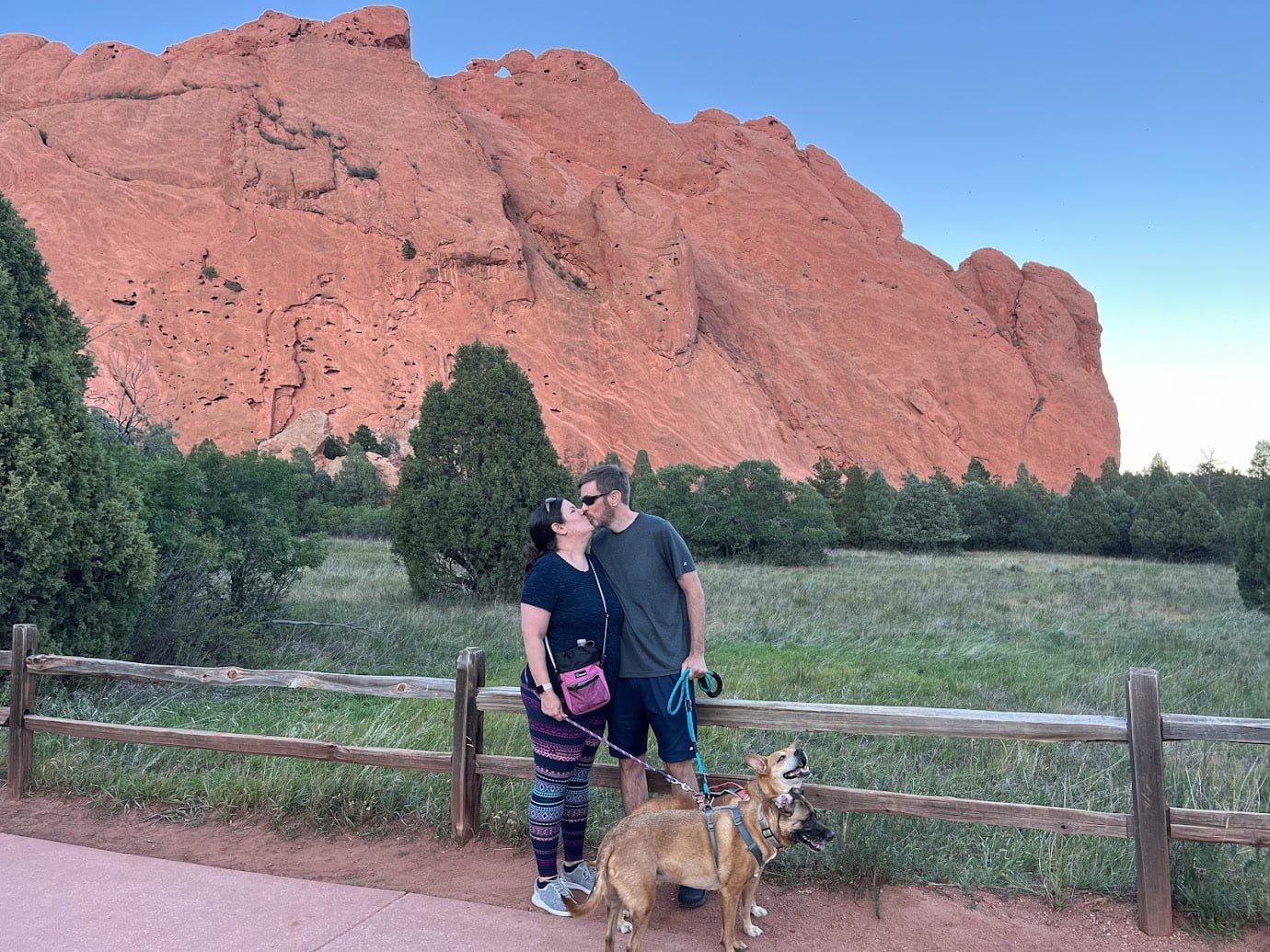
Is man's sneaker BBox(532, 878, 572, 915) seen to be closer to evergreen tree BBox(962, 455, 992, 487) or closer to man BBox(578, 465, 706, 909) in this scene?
man BBox(578, 465, 706, 909)

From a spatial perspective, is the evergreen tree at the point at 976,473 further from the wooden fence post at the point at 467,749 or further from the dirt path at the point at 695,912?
the wooden fence post at the point at 467,749

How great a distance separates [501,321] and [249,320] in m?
13.7

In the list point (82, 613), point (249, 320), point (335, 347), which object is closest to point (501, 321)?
point (335, 347)

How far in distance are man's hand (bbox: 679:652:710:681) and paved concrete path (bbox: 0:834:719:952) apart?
3.27 feet

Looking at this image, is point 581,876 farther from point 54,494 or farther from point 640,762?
point 54,494

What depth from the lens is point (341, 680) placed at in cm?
457

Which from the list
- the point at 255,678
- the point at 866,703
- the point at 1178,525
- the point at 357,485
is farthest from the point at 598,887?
the point at 357,485

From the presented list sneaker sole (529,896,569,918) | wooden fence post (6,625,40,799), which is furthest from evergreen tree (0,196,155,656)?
sneaker sole (529,896,569,918)

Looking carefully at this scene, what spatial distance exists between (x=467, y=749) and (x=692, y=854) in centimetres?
154

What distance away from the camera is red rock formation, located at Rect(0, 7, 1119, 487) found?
46.7 meters

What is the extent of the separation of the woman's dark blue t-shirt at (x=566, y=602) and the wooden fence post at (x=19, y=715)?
361cm

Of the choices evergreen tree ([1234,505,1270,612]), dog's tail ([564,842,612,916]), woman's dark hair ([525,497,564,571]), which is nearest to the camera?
dog's tail ([564,842,612,916])

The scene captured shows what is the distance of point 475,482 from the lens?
44.7 feet

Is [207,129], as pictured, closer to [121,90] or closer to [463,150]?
[121,90]
